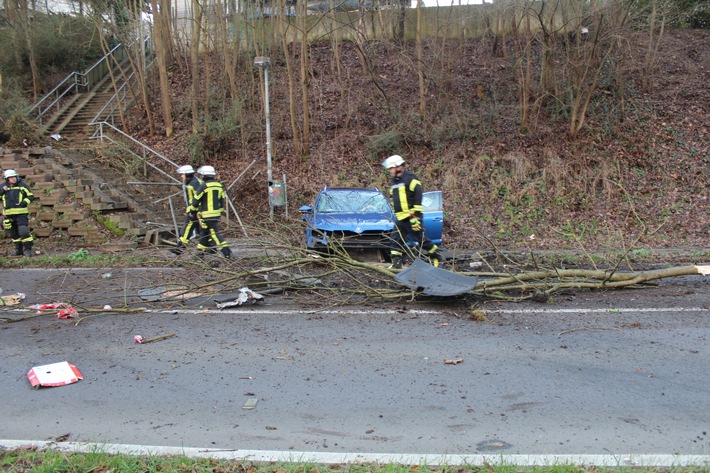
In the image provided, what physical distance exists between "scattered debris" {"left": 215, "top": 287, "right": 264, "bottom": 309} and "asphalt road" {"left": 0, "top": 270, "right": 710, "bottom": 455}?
0.22 meters

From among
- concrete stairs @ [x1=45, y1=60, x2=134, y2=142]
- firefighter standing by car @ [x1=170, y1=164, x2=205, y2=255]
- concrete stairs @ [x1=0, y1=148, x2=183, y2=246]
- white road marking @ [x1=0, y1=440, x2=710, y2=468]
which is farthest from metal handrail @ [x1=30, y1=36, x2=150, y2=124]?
white road marking @ [x1=0, y1=440, x2=710, y2=468]

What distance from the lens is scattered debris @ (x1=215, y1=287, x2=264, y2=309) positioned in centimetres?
727

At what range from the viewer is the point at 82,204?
550 inches

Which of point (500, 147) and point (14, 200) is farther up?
point (500, 147)

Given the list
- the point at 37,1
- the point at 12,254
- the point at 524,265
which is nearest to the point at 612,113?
the point at 524,265

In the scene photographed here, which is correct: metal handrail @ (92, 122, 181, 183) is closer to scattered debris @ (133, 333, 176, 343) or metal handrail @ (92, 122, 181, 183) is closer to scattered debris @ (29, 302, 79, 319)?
scattered debris @ (29, 302, 79, 319)

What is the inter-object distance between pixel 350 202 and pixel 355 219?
1107 mm

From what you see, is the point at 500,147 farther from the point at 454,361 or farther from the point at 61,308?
the point at 61,308

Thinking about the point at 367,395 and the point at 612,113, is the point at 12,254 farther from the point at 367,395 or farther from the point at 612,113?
the point at 612,113

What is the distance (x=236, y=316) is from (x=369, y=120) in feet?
45.4

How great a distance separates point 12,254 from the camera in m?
12.2

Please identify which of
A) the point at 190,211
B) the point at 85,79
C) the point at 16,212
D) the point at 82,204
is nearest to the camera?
the point at 190,211

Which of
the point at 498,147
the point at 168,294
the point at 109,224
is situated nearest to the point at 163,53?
the point at 109,224

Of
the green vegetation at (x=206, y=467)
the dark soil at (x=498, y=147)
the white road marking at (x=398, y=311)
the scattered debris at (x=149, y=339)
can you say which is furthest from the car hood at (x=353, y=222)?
the green vegetation at (x=206, y=467)
